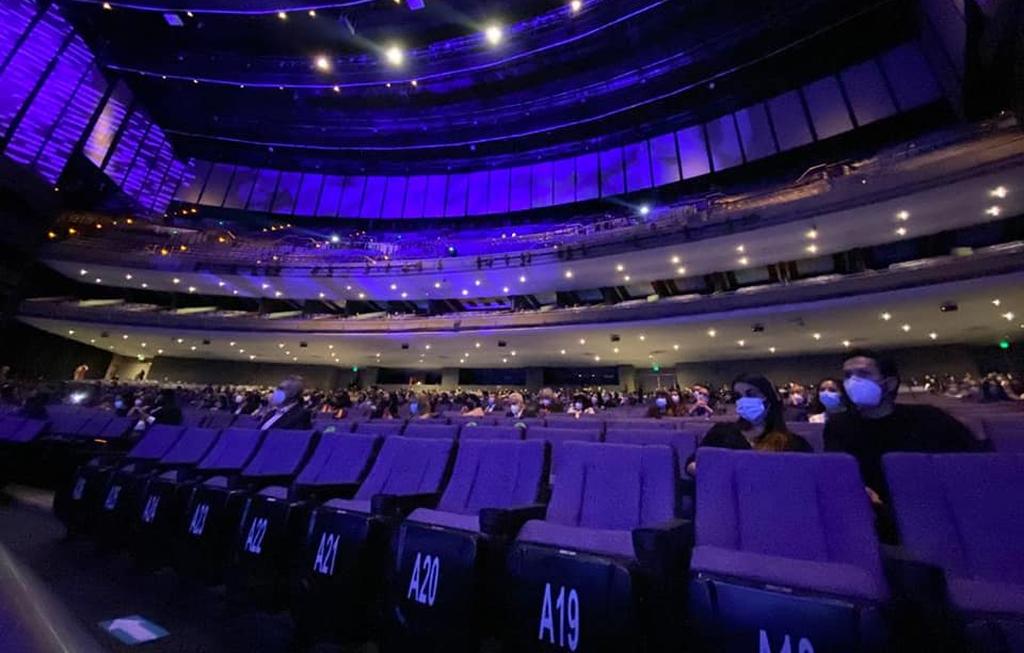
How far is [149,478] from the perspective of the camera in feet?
9.99

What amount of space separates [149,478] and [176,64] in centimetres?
2148

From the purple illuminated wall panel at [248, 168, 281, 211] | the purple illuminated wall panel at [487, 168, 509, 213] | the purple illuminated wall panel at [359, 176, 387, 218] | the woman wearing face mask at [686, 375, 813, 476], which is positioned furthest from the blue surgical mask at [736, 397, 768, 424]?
the purple illuminated wall panel at [248, 168, 281, 211]

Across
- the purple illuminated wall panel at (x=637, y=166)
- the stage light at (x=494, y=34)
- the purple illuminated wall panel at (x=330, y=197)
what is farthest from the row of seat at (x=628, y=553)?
the purple illuminated wall panel at (x=330, y=197)

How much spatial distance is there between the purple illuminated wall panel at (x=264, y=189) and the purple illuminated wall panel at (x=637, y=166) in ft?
60.3

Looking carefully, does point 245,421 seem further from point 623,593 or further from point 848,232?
point 848,232

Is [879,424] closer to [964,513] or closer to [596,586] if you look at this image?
[964,513]

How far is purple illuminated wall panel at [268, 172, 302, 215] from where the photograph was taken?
2219cm

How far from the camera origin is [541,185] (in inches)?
778

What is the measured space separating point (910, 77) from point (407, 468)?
18.6 meters

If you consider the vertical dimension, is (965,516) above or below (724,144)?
below

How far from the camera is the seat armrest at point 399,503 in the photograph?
2.04 m

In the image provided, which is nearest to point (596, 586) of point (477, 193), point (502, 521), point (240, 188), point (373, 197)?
point (502, 521)

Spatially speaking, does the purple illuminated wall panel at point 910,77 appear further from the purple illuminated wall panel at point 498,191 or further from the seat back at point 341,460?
the seat back at point 341,460

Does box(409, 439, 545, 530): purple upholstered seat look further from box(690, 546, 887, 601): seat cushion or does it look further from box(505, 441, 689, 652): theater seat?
box(690, 546, 887, 601): seat cushion
